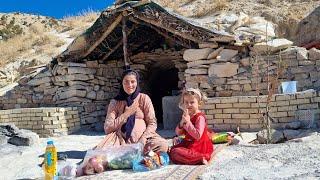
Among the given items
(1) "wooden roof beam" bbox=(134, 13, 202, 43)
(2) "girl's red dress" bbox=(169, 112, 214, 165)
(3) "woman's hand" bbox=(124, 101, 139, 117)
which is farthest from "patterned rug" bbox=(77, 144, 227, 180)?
(1) "wooden roof beam" bbox=(134, 13, 202, 43)

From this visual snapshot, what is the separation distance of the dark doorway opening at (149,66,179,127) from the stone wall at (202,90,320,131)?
341 centimetres

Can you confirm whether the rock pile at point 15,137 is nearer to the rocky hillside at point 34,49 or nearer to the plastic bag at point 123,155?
the plastic bag at point 123,155

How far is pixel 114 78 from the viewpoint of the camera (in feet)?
35.0

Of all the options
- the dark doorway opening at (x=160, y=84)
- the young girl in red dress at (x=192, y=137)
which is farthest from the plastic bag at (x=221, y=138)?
the dark doorway opening at (x=160, y=84)

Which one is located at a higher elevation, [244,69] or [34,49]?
[34,49]

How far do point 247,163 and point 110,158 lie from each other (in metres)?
1.54

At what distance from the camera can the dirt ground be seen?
4.24 m

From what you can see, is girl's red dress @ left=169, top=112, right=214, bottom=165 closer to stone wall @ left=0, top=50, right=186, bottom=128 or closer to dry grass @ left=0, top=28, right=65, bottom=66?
stone wall @ left=0, top=50, right=186, bottom=128

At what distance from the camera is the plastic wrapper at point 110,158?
484 cm

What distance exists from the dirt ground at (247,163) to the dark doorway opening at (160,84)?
512 cm

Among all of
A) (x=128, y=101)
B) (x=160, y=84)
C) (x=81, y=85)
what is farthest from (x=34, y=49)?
(x=128, y=101)

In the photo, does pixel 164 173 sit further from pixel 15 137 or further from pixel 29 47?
pixel 29 47

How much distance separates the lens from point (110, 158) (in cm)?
494

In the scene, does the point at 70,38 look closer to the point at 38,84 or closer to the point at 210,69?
the point at 38,84
